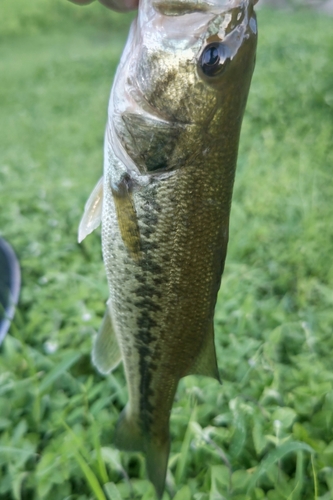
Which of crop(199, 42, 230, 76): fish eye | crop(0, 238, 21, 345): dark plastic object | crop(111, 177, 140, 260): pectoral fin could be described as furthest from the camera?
crop(0, 238, 21, 345): dark plastic object

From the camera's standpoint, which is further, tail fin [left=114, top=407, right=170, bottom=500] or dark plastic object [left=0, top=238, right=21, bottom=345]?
dark plastic object [left=0, top=238, right=21, bottom=345]

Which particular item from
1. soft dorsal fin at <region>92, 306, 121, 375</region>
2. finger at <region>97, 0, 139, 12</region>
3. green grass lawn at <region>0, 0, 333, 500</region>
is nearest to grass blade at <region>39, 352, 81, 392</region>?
green grass lawn at <region>0, 0, 333, 500</region>

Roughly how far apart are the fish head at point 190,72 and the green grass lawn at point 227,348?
0.92 m

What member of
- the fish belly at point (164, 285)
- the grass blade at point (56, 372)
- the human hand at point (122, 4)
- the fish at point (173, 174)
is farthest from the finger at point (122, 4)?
the grass blade at point (56, 372)

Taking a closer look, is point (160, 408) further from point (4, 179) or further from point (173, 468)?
point (4, 179)

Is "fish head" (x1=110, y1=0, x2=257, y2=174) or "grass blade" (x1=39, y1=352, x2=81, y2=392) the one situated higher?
"fish head" (x1=110, y1=0, x2=257, y2=174)

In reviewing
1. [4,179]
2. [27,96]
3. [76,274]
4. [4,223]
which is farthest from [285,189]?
[27,96]

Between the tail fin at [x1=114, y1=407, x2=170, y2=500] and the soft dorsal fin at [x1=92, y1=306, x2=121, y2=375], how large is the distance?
17 cm

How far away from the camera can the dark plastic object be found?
82.2 inches

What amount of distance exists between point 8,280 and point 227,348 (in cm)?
122

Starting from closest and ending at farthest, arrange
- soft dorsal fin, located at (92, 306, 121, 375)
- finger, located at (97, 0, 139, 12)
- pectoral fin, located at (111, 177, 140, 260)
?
pectoral fin, located at (111, 177, 140, 260) < finger, located at (97, 0, 139, 12) < soft dorsal fin, located at (92, 306, 121, 375)

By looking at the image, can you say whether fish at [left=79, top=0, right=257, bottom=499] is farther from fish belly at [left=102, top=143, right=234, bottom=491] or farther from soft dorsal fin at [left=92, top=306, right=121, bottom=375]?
soft dorsal fin at [left=92, top=306, right=121, bottom=375]

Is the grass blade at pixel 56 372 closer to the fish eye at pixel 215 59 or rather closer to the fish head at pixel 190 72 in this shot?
the fish head at pixel 190 72

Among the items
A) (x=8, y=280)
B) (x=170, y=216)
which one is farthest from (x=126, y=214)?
(x=8, y=280)
